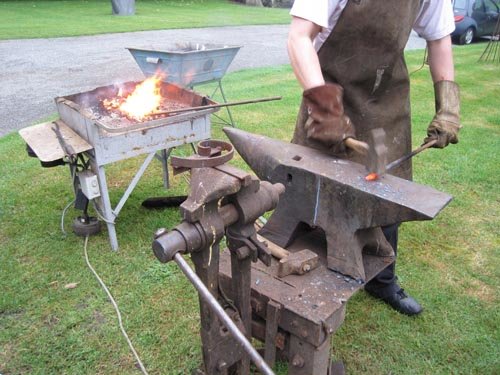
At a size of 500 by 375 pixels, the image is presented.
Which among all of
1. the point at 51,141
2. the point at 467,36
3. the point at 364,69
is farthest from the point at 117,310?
the point at 467,36

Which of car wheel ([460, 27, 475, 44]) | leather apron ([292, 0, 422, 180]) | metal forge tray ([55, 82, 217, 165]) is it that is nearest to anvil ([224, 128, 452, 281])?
leather apron ([292, 0, 422, 180])

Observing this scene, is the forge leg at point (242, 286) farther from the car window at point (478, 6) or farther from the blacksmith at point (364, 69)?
the car window at point (478, 6)

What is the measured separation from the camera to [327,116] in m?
1.80

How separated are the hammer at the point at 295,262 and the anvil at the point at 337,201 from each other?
0.08m

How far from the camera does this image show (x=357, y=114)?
2.27 meters

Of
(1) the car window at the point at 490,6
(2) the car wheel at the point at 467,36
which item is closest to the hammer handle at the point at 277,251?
(2) the car wheel at the point at 467,36

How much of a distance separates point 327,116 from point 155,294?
1.76 m

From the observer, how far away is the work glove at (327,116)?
1.76 meters

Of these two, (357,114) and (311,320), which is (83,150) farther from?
(311,320)

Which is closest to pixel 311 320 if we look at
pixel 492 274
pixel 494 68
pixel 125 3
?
pixel 492 274

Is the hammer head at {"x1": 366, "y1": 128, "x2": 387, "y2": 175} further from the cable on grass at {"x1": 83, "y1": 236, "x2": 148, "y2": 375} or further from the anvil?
the cable on grass at {"x1": 83, "y1": 236, "x2": 148, "y2": 375}

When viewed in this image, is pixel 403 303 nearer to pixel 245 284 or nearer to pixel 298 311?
pixel 298 311

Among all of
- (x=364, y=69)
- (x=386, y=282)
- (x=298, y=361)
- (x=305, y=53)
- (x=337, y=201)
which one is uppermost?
(x=305, y=53)

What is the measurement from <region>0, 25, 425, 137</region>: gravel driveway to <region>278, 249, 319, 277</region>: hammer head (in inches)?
151
